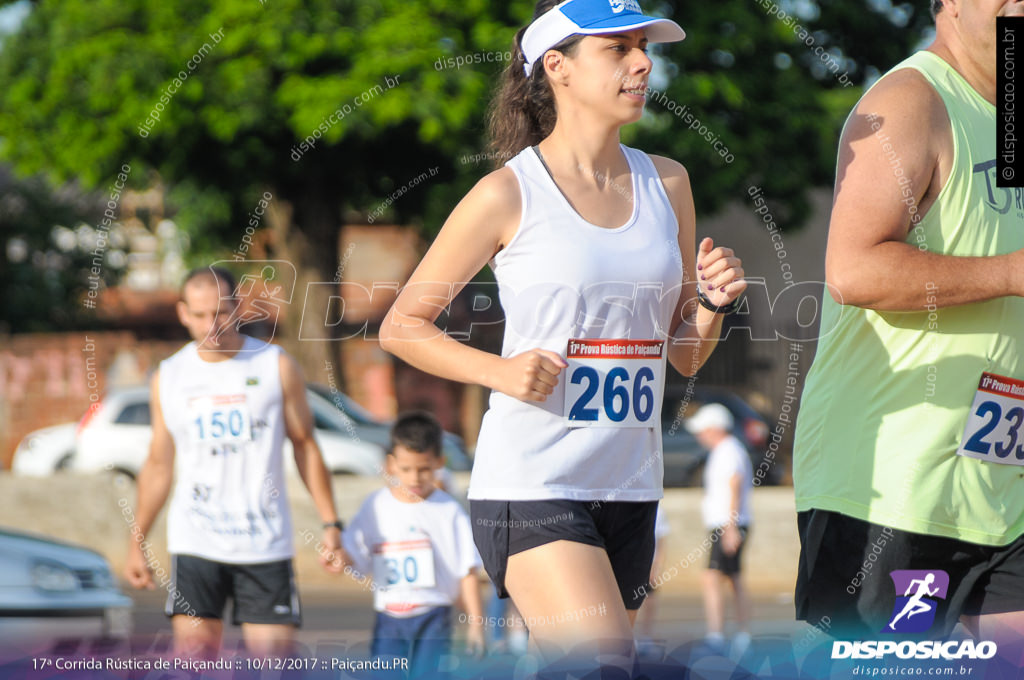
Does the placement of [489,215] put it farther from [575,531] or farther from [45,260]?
[45,260]

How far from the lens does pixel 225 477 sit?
507 centimetres

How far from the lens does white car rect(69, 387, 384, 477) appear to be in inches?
521

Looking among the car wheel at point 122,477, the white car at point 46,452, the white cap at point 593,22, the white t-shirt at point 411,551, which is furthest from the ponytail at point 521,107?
the white car at point 46,452

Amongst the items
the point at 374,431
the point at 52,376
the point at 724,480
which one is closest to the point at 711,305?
the point at 724,480

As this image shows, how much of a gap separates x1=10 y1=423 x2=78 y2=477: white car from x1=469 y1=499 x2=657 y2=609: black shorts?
13.8 meters

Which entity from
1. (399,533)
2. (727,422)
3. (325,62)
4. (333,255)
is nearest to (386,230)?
(333,255)

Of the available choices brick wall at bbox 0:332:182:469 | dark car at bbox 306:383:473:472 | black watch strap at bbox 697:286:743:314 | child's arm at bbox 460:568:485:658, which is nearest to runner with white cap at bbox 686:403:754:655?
child's arm at bbox 460:568:485:658

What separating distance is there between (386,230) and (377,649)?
16347 mm

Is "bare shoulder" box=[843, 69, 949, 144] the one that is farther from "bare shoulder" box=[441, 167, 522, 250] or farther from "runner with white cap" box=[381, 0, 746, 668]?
"bare shoulder" box=[441, 167, 522, 250]

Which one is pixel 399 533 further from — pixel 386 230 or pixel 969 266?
pixel 386 230

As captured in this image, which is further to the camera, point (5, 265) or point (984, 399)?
point (5, 265)

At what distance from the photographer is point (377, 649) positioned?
195 inches

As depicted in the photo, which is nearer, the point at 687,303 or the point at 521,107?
the point at 687,303

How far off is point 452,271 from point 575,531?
2.09ft
